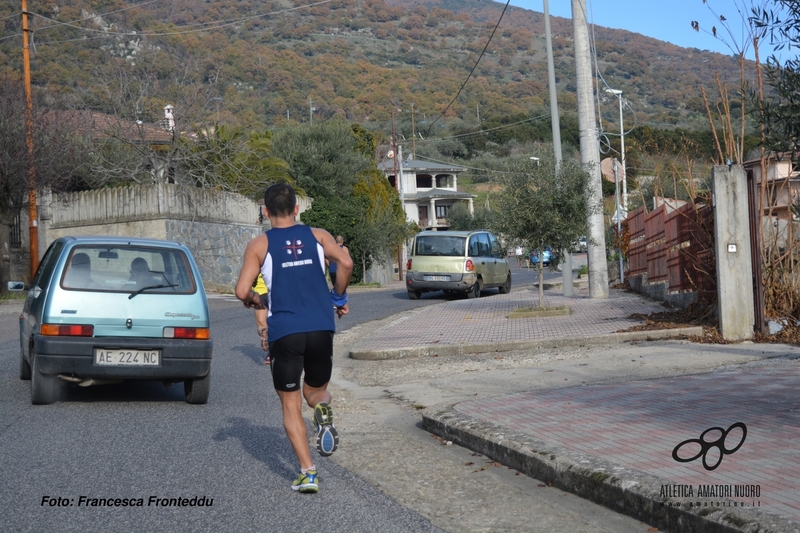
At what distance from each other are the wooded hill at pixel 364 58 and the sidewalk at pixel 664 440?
50727 mm

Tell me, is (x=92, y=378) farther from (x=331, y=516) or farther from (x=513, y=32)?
(x=513, y=32)

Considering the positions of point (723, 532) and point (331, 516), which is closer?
point (723, 532)

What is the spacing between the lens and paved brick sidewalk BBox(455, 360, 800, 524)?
485cm

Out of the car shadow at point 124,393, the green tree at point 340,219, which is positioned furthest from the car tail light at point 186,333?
the green tree at point 340,219

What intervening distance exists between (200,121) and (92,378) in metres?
23.6

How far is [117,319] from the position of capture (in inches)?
328

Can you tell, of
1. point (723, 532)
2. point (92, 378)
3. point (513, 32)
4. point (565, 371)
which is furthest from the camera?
point (513, 32)

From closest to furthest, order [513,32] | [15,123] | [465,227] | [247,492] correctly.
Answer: [247,492] → [15,123] → [465,227] → [513,32]

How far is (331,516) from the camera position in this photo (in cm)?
485

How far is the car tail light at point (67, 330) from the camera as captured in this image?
8117 mm

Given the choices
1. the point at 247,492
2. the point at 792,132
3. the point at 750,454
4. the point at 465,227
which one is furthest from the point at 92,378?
the point at 465,227

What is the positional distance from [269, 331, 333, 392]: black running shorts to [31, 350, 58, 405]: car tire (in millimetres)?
3887

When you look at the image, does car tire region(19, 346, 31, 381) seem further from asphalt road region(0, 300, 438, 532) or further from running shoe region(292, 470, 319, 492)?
running shoe region(292, 470, 319, 492)

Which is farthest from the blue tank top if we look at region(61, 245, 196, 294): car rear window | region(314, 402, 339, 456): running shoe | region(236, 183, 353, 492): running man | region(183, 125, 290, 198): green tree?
region(183, 125, 290, 198): green tree
